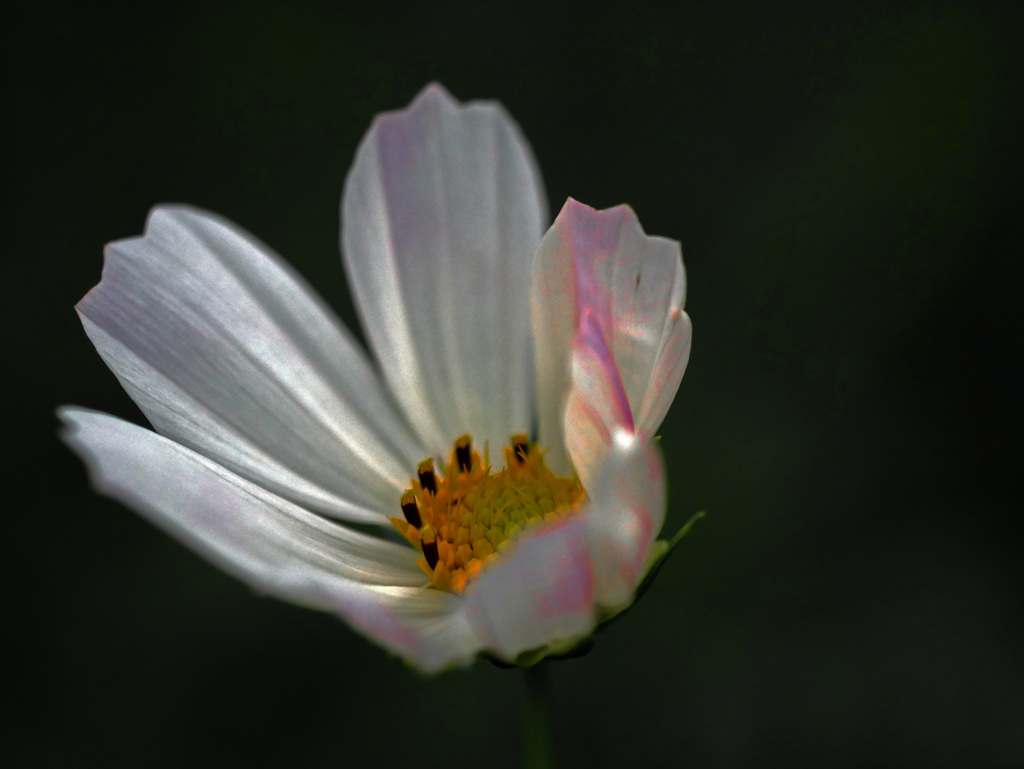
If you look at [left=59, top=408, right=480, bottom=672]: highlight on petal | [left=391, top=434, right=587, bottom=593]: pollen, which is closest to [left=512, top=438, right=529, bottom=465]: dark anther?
[left=391, top=434, right=587, bottom=593]: pollen

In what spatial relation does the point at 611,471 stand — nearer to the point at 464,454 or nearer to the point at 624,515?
the point at 624,515

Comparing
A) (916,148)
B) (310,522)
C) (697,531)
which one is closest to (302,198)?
(697,531)

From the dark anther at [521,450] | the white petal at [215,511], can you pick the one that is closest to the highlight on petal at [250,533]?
the white petal at [215,511]

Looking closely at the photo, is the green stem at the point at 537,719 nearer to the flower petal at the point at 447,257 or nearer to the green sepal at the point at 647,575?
the green sepal at the point at 647,575

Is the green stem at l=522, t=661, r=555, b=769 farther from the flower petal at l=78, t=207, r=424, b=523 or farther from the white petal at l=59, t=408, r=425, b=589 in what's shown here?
the flower petal at l=78, t=207, r=424, b=523

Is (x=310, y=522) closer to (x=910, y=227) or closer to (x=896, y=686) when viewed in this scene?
(x=896, y=686)

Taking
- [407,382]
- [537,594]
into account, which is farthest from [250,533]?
[407,382]
